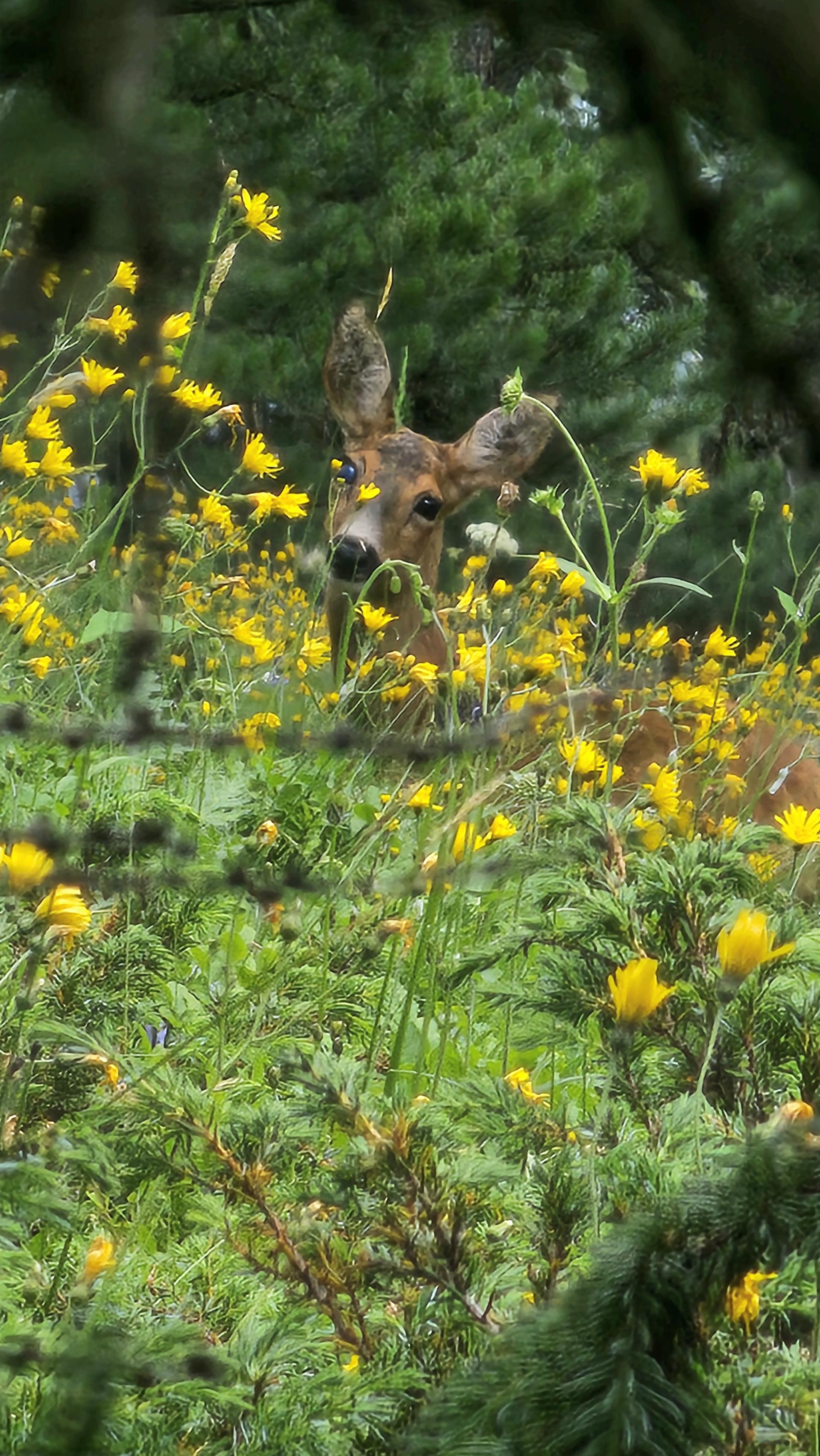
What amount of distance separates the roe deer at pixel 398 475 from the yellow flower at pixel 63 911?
281 centimetres

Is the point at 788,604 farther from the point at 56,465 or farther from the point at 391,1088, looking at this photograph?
the point at 56,465

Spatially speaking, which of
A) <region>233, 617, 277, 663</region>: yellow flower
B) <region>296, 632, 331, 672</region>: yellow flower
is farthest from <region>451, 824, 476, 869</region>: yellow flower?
<region>296, 632, 331, 672</region>: yellow flower

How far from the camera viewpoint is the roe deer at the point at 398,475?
149 inches

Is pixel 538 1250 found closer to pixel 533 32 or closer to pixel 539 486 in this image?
pixel 533 32

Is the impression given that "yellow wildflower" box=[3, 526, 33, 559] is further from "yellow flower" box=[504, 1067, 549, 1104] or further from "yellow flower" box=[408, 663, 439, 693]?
"yellow flower" box=[504, 1067, 549, 1104]

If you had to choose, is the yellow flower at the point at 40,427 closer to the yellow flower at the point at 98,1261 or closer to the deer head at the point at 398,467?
the yellow flower at the point at 98,1261

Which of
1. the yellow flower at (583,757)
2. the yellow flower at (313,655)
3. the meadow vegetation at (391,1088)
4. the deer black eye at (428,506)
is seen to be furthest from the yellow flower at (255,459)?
the deer black eye at (428,506)

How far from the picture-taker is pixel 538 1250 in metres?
0.74

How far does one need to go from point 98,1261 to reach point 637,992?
12.1 inches

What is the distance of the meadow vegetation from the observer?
451mm

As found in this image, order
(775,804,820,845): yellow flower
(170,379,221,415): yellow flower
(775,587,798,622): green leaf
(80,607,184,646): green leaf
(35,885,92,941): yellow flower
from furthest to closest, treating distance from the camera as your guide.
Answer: (80,607,184,646): green leaf
(170,379,221,415): yellow flower
(775,587,798,622): green leaf
(775,804,820,845): yellow flower
(35,885,92,941): yellow flower

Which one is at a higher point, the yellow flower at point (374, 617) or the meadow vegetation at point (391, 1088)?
the meadow vegetation at point (391, 1088)

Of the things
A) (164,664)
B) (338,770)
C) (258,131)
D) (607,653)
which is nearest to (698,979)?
(338,770)

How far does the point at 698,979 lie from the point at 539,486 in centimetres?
607
